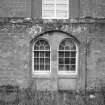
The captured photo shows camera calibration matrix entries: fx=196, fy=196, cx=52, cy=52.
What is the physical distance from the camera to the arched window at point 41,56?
1027cm

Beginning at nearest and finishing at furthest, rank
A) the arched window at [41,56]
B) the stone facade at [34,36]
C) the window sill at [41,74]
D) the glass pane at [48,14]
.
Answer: the stone facade at [34,36] < the window sill at [41,74] < the arched window at [41,56] < the glass pane at [48,14]

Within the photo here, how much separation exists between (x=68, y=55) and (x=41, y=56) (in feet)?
4.66

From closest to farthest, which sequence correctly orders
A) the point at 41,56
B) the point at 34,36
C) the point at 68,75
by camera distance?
the point at 34,36
the point at 68,75
the point at 41,56

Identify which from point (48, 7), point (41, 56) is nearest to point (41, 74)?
point (41, 56)

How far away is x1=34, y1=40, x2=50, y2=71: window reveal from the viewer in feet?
33.7

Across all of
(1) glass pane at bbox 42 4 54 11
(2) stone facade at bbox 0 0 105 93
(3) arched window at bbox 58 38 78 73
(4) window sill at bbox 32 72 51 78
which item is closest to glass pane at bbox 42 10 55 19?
(1) glass pane at bbox 42 4 54 11

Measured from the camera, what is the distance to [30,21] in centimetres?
988

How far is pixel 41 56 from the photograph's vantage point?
10312mm

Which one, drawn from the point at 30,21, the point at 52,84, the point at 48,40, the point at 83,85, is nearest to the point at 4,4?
the point at 30,21

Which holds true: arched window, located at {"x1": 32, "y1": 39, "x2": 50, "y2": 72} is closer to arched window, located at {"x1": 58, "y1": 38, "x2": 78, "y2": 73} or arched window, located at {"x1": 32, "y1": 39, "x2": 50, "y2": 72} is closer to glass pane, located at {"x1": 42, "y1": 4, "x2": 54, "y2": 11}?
arched window, located at {"x1": 58, "y1": 38, "x2": 78, "y2": 73}

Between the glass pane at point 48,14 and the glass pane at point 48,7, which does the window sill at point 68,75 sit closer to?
the glass pane at point 48,14

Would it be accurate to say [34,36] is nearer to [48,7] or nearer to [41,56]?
[41,56]

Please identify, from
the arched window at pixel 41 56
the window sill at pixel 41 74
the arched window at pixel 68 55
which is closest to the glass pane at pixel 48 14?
the arched window at pixel 41 56

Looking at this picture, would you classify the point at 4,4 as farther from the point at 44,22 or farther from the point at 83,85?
the point at 83,85
